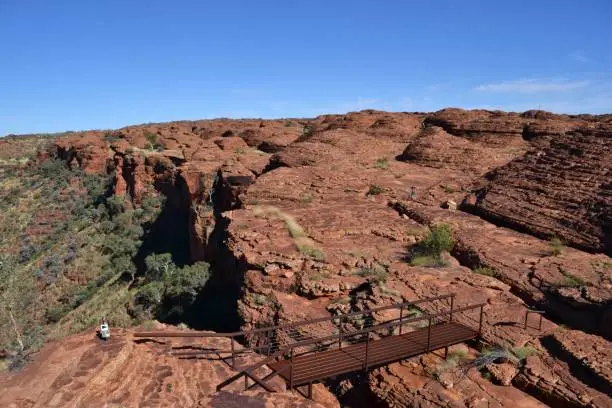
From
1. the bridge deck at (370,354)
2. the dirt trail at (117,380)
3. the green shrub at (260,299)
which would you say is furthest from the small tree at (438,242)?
the dirt trail at (117,380)

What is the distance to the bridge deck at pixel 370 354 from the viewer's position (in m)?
6.51

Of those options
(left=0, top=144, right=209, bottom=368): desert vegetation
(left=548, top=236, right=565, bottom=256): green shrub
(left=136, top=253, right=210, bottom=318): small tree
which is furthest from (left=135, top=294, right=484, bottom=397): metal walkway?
(left=136, top=253, right=210, bottom=318): small tree

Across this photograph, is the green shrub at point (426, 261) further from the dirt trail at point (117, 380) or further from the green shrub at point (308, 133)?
the green shrub at point (308, 133)

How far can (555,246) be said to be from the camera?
10797 millimetres

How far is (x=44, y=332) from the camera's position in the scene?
1953cm

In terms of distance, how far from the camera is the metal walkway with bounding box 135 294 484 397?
649 centimetres

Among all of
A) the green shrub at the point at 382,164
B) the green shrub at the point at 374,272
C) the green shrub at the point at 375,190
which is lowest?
the green shrub at the point at 374,272

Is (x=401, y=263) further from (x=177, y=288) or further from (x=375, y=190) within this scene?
(x=177, y=288)

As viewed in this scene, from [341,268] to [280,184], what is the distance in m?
8.21

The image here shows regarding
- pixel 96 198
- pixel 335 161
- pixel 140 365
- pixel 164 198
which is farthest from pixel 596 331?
pixel 96 198

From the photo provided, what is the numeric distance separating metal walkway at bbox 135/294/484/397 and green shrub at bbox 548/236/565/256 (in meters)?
3.52

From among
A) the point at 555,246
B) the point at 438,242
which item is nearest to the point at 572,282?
the point at 555,246

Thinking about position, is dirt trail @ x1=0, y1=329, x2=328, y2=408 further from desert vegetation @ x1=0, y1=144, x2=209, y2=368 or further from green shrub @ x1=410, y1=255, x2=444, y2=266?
desert vegetation @ x1=0, y1=144, x2=209, y2=368

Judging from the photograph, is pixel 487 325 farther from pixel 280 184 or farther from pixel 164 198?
pixel 164 198
